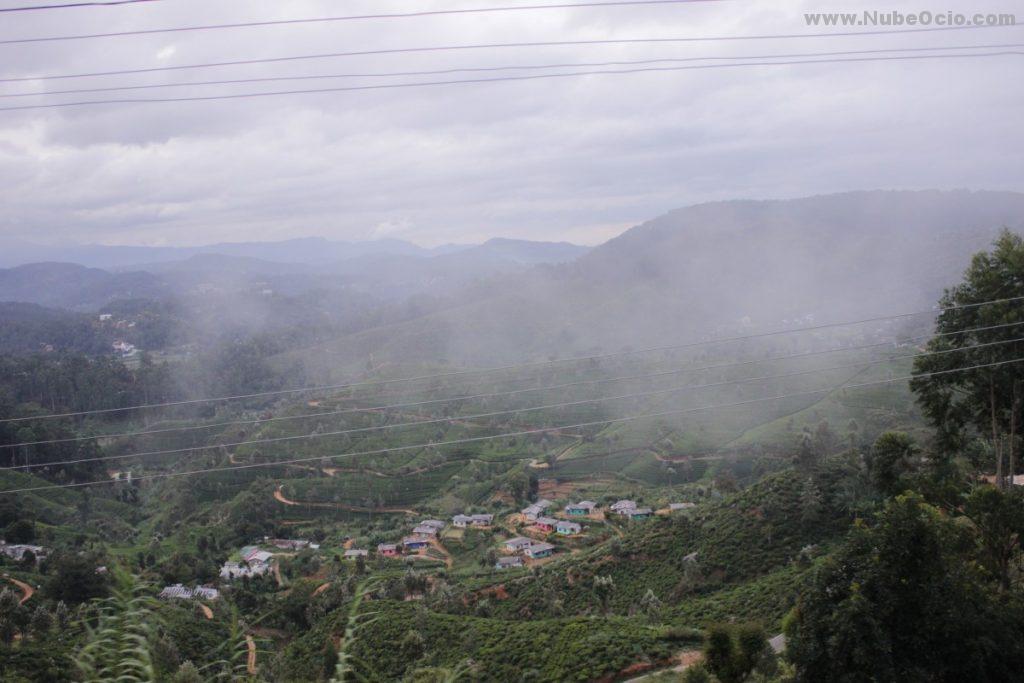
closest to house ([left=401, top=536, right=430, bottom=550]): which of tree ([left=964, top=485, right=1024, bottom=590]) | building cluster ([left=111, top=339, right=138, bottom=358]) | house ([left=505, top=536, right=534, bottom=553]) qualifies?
house ([left=505, top=536, right=534, bottom=553])

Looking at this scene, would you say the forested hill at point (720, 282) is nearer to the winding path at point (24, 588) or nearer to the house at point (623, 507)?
the house at point (623, 507)

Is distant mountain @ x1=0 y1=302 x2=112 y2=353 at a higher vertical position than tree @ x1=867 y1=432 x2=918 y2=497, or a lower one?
higher

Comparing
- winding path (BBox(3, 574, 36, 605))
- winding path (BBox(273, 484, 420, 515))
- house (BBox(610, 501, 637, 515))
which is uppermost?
winding path (BBox(3, 574, 36, 605))

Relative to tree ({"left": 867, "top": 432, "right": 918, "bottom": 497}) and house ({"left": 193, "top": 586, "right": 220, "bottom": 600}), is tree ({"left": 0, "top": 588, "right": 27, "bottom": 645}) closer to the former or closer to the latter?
house ({"left": 193, "top": 586, "right": 220, "bottom": 600})

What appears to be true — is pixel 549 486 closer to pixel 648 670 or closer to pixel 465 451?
pixel 465 451

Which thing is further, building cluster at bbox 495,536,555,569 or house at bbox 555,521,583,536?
house at bbox 555,521,583,536

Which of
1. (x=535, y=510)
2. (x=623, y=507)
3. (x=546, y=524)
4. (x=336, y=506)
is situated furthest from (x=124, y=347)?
(x=623, y=507)

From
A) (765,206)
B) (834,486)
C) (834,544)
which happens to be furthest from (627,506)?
(765,206)

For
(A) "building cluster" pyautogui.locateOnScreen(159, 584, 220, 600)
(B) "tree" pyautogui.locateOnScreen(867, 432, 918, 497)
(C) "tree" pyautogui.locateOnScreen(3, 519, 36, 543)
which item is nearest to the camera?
(B) "tree" pyautogui.locateOnScreen(867, 432, 918, 497)

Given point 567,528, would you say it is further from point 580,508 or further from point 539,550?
point 580,508
